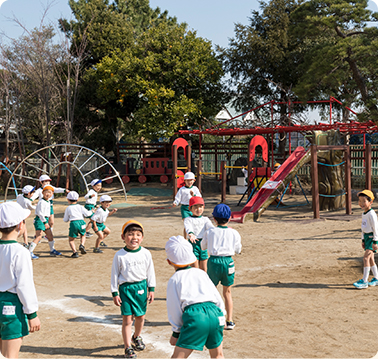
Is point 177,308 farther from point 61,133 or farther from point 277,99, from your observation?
point 61,133

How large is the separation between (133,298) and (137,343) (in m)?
0.50

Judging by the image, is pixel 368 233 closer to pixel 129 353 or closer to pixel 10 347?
pixel 129 353

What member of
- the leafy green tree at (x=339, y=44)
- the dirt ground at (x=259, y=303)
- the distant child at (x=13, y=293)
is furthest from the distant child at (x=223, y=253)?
the leafy green tree at (x=339, y=44)

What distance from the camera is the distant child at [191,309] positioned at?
3.03 meters

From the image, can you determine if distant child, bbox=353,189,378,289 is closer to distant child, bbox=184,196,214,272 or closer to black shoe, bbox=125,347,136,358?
distant child, bbox=184,196,214,272

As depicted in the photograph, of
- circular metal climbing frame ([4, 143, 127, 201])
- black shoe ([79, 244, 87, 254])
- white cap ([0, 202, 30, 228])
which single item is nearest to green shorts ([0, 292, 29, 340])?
white cap ([0, 202, 30, 228])

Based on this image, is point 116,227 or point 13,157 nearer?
point 116,227

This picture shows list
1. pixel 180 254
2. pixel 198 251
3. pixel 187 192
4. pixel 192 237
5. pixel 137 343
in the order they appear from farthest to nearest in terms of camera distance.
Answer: pixel 187 192
pixel 198 251
pixel 192 237
pixel 137 343
pixel 180 254

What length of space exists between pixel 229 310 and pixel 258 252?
14.0ft

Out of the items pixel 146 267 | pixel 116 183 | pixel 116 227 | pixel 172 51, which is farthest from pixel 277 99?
pixel 146 267

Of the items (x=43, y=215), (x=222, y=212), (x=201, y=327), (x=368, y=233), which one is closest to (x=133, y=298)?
(x=222, y=212)

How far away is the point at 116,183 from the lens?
90.5ft

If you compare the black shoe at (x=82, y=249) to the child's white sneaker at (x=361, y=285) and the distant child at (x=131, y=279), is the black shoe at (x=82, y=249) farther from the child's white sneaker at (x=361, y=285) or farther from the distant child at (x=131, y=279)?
the child's white sneaker at (x=361, y=285)

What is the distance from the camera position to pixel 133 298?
4.39m
